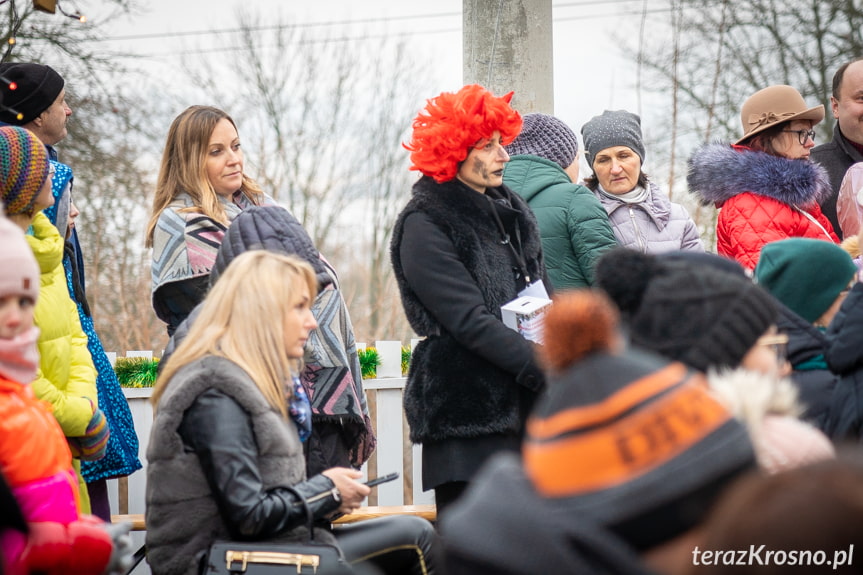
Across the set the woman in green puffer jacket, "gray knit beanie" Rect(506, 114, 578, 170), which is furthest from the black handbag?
"gray knit beanie" Rect(506, 114, 578, 170)

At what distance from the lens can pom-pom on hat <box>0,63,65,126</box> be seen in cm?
427

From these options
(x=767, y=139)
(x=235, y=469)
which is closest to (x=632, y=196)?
(x=767, y=139)

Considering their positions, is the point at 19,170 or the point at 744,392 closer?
the point at 744,392

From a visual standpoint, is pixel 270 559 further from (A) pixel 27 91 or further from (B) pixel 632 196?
(B) pixel 632 196

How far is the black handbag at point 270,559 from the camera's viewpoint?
2918 mm

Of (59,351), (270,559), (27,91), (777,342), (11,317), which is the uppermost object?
(27,91)

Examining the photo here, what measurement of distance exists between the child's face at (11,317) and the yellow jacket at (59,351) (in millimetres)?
906

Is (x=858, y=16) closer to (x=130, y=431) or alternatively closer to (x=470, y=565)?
(x=130, y=431)

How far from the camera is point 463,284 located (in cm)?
391

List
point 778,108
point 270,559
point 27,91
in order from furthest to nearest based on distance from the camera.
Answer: point 778,108, point 27,91, point 270,559

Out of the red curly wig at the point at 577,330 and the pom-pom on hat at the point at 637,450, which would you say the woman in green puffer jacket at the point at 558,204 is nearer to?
the red curly wig at the point at 577,330

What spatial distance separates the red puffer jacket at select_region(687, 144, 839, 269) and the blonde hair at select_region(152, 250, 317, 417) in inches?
90.9

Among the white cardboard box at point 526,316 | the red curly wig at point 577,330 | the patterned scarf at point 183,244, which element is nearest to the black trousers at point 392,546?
the white cardboard box at point 526,316

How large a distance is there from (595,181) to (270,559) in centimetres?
289
